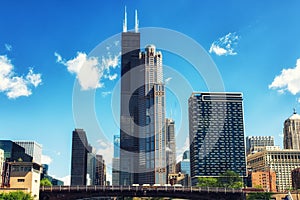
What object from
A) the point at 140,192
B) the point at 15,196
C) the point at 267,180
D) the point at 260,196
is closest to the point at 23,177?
the point at 15,196

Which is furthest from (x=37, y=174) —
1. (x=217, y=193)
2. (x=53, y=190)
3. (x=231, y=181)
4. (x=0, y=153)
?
(x=231, y=181)

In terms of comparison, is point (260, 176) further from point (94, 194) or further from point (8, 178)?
point (8, 178)

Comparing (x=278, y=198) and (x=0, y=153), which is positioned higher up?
(x=0, y=153)

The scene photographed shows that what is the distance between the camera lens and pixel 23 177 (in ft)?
348

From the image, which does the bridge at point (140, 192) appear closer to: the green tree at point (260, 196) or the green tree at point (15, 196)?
the green tree at point (260, 196)

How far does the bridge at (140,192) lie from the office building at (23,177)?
324 inches

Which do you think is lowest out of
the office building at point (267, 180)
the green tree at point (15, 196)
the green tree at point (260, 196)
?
the green tree at point (260, 196)

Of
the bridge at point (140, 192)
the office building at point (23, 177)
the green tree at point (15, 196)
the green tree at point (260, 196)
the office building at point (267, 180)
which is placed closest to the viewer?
the green tree at point (15, 196)

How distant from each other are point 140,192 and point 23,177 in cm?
3495

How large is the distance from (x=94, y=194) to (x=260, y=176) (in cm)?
10664

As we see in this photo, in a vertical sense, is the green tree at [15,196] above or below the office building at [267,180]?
below

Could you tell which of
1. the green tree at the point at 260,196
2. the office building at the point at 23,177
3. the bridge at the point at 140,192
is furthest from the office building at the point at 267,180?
the office building at the point at 23,177

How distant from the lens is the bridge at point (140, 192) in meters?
116

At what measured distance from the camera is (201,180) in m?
169
